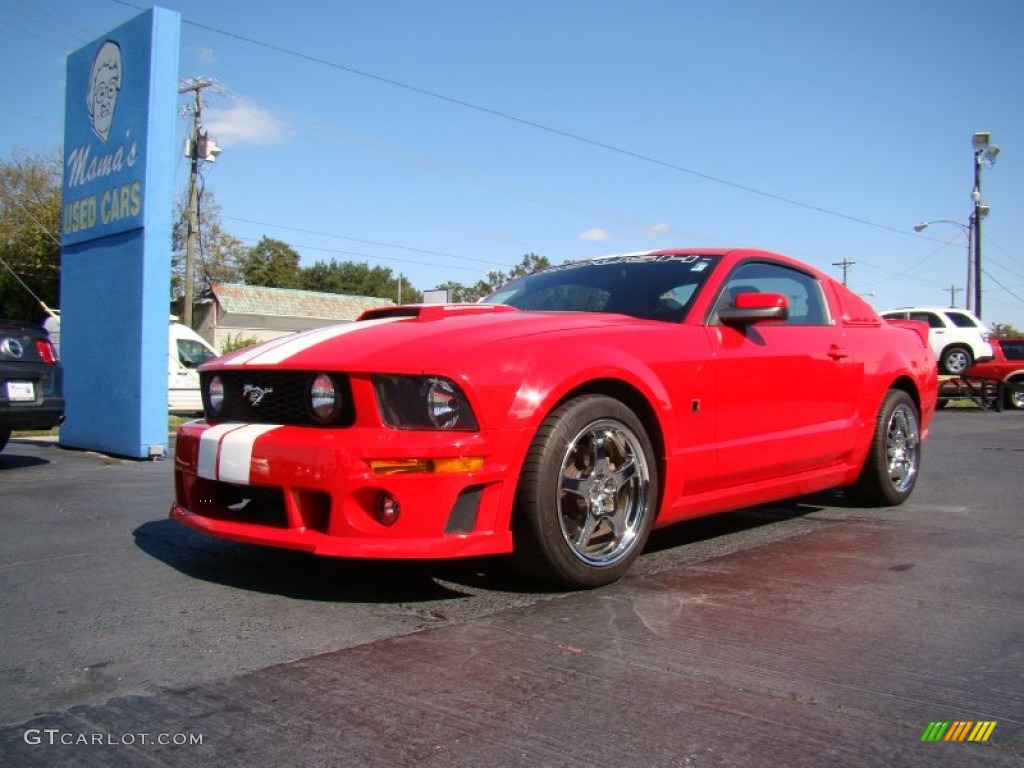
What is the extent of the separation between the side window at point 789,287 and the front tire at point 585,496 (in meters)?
1.17

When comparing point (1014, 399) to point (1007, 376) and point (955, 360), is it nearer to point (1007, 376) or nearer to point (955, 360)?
point (1007, 376)

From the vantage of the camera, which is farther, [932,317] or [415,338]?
[932,317]

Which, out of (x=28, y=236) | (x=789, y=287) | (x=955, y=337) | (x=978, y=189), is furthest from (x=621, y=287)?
(x=28, y=236)

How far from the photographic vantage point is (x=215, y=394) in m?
3.58

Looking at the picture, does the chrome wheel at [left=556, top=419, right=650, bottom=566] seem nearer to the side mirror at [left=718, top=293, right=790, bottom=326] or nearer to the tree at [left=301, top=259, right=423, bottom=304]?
the side mirror at [left=718, top=293, right=790, bottom=326]

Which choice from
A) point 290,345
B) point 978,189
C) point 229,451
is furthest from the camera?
point 978,189

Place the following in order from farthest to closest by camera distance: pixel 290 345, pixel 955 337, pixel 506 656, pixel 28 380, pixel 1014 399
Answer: pixel 955 337 → pixel 1014 399 → pixel 28 380 → pixel 290 345 → pixel 506 656

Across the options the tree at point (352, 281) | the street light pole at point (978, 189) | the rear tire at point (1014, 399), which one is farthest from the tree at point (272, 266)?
the rear tire at point (1014, 399)

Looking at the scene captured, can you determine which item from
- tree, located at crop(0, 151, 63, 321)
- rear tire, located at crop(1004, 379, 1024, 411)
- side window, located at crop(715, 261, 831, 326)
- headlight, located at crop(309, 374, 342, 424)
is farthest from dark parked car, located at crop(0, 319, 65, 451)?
tree, located at crop(0, 151, 63, 321)

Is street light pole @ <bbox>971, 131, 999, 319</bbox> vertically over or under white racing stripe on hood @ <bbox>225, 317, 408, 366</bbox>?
over

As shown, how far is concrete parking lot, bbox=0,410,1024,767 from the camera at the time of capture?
1.96 metres

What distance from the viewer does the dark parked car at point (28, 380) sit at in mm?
6820

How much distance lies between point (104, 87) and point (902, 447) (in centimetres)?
760

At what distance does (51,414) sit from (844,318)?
6038 millimetres
